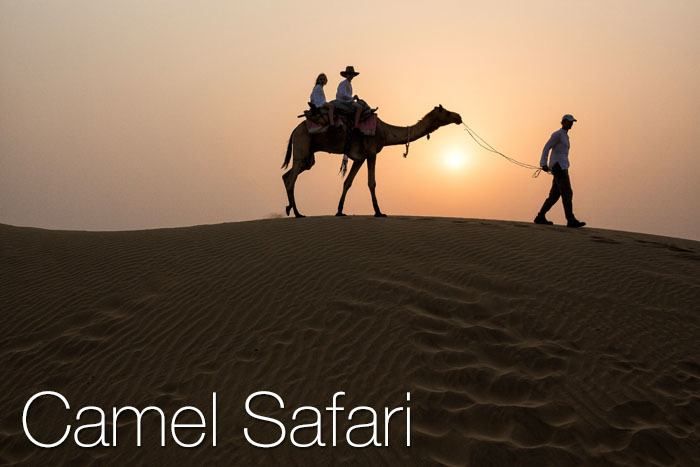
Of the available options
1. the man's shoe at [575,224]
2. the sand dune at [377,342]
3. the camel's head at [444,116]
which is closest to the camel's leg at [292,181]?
the camel's head at [444,116]

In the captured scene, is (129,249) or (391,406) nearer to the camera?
(391,406)

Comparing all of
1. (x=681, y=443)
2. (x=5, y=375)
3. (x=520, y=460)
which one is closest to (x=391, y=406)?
(x=520, y=460)

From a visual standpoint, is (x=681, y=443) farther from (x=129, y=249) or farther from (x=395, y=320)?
(x=129, y=249)

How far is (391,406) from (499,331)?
1.91m

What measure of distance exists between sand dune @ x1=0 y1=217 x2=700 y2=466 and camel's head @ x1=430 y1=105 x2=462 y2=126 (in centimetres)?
625

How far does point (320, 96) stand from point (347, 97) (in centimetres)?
58

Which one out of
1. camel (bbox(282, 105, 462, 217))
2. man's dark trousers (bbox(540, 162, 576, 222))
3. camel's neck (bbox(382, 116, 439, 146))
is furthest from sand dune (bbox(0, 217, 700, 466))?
camel's neck (bbox(382, 116, 439, 146))

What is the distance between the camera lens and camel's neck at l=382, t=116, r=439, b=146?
1602 centimetres

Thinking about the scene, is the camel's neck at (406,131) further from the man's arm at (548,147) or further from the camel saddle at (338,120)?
the man's arm at (548,147)

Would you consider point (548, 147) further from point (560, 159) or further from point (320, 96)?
point (320, 96)

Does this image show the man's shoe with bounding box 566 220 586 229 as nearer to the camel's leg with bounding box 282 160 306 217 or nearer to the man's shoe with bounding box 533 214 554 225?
the man's shoe with bounding box 533 214 554 225

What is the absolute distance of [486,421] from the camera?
5.46 m

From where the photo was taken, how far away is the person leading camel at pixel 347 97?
1463 centimetres

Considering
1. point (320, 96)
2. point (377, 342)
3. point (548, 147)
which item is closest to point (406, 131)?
point (320, 96)
